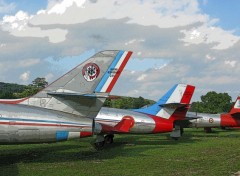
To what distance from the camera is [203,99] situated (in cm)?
11781

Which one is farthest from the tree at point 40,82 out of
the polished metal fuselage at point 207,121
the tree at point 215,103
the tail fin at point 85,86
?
the tail fin at point 85,86

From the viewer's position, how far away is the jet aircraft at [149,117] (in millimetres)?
17845

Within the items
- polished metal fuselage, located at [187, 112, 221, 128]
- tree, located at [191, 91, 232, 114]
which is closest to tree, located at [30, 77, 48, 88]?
tree, located at [191, 91, 232, 114]

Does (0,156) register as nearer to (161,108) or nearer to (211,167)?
(211,167)

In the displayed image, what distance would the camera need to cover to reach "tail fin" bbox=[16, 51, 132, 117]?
12.2m

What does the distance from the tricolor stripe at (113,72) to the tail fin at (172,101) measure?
9878 mm

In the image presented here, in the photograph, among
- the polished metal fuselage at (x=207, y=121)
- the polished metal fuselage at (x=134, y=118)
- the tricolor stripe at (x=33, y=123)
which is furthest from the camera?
the polished metal fuselage at (x=207, y=121)

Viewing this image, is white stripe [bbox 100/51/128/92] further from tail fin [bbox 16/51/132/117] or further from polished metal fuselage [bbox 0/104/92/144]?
polished metal fuselage [bbox 0/104/92/144]

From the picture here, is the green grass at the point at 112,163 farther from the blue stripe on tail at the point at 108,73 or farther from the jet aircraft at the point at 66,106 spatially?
the blue stripe on tail at the point at 108,73

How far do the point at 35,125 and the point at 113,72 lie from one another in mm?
3541

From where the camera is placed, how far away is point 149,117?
20.6m

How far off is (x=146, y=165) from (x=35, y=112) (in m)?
4.38

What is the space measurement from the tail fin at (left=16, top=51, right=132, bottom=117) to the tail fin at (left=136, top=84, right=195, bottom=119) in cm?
1000

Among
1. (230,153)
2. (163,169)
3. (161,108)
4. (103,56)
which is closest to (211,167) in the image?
(163,169)
